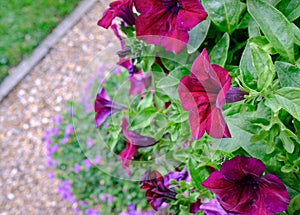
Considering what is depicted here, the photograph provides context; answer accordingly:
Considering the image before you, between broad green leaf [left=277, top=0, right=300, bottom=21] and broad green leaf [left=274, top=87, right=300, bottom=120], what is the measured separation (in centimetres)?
17

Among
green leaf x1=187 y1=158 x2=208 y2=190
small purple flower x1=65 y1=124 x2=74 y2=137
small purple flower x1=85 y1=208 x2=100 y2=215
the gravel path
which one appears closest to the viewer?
green leaf x1=187 y1=158 x2=208 y2=190

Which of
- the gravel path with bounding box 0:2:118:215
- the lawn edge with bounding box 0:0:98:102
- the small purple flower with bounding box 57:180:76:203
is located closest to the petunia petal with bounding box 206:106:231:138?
the small purple flower with bounding box 57:180:76:203

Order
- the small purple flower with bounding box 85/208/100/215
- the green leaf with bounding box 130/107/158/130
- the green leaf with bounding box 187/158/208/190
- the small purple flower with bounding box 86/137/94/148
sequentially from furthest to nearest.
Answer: the small purple flower with bounding box 85/208/100/215, the small purple flower with bounding box 86/137/94/148, the green leaf with bounding box 130/107/158/130, the green leaf with bounding box 187/158/208/190

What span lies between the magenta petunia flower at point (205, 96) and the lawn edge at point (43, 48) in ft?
8.23

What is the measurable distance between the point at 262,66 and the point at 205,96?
0.09 metres

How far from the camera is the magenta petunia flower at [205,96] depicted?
2.16 feet

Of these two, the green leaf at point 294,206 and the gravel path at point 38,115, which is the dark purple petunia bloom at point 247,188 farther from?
the gravel path at point 38,115

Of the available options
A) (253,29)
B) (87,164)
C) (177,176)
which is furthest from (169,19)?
(87,164)

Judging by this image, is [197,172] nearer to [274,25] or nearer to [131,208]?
[274,25]

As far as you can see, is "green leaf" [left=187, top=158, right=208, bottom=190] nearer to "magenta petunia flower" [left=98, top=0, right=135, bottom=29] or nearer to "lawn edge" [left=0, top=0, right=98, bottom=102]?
"magenta petunia flower" [left=98, top=0, right=135, bottom=29]

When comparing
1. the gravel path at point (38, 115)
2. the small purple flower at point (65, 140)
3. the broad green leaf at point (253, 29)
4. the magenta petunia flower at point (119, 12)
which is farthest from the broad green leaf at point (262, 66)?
the gravel path at point (38, 115)

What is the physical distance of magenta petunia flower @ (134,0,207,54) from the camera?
0.74 meters

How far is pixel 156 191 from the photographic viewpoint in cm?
96

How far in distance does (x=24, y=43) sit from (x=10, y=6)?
33 cm
